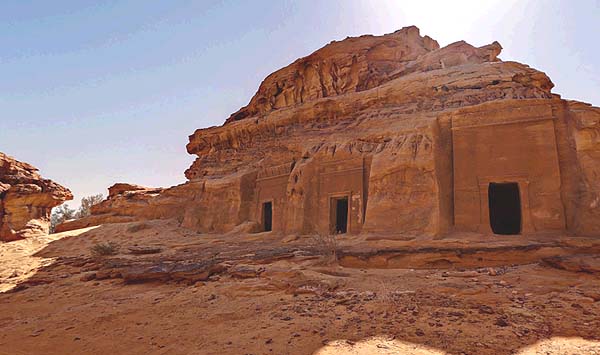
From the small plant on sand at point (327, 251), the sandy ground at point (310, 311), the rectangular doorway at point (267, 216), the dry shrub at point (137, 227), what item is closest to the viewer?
the sandy ground at point (310, 311)

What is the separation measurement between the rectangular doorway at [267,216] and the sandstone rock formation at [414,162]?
51mm

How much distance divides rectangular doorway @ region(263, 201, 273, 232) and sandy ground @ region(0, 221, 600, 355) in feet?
22.9

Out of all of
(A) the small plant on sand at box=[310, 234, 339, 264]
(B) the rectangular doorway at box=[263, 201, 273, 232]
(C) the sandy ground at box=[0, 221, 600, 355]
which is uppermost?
(B) the rectangular doorway at box=[263, 201, 273, 232]

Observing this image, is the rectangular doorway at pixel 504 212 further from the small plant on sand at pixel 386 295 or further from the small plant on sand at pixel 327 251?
the small plant on sand at pixel 386 295

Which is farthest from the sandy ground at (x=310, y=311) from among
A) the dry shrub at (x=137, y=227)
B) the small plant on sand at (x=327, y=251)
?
the dry shrub at (x=137, y=227)

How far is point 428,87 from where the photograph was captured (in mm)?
13633

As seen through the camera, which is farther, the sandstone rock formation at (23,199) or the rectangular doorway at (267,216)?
the rectangular doorway at (267,216)

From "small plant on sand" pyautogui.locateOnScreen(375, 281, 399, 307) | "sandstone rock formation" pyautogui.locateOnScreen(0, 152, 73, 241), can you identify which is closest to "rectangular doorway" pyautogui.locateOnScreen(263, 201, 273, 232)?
"sandstone rock formation" pyautogui.locateOnScreen(0, 152, 73, 241)

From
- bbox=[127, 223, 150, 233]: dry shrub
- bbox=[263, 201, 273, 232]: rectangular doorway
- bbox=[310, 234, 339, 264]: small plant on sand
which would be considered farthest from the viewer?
bbox=[127, 223, 150, 233]: dry shrub

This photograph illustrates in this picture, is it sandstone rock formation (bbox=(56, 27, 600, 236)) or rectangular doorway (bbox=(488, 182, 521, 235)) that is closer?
sandstone rock formation (bbox=(56, 27, 600, 236))

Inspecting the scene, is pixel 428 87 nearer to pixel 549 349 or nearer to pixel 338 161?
pixel 338 161

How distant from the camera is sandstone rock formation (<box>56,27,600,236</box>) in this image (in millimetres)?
9500

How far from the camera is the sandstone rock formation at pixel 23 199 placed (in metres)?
14.5

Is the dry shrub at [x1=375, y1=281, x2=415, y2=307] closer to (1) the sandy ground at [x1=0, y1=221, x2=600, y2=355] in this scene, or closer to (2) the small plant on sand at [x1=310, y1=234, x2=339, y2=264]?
(1) the sandy ground at [x1=0, y1=221, x2=600, y2=355]
